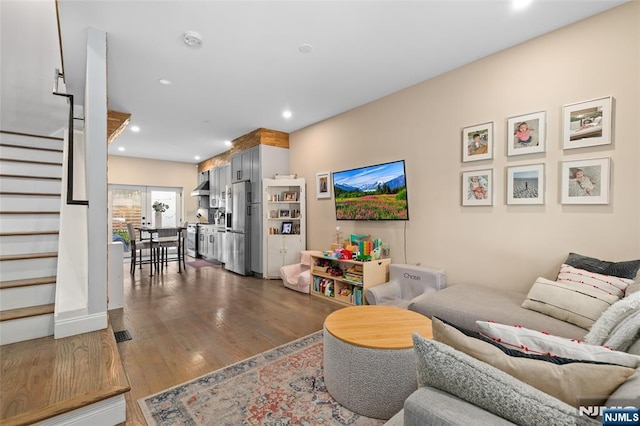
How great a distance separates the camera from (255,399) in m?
1.91

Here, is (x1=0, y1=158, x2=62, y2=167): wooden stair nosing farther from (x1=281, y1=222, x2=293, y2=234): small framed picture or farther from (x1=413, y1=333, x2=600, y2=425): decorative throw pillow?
(x1=413, y1=333, x2=600, y2=425): decorative throw pillow

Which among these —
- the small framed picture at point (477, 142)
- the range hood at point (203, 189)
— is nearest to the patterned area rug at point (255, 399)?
the small framed picture at point (477, 142)

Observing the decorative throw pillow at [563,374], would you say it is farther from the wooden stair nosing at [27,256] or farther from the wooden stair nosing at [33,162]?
the wooden stair nosing at [33,162]

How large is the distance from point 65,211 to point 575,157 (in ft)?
15.4

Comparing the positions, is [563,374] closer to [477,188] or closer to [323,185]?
[477,188]

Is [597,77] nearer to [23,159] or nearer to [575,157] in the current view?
[575,157]

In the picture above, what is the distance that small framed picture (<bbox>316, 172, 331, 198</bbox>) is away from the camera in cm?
489

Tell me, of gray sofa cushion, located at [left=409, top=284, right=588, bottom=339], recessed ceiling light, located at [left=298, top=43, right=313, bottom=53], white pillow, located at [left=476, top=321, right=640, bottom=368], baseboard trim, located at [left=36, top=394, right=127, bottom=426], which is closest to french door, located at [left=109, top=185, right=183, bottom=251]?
recessed ceiling light, located at [left=298, top=43, right=313, bottom=53]

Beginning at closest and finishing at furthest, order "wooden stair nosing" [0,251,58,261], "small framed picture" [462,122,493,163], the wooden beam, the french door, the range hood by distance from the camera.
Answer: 1. "wooden stair nosing" [0,251,58,261]
2. "small framed picture" [462,122,493,163]
3. the wooden beam
4. the french door
5. the range hood

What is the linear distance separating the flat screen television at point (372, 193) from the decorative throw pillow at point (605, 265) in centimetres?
173

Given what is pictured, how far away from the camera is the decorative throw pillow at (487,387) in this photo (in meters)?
0.72

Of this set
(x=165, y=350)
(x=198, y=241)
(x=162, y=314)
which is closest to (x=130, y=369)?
(x=165, y=350)

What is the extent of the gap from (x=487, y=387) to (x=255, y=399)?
162 cm

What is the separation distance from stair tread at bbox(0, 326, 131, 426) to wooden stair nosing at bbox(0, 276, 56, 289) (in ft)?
1.50
